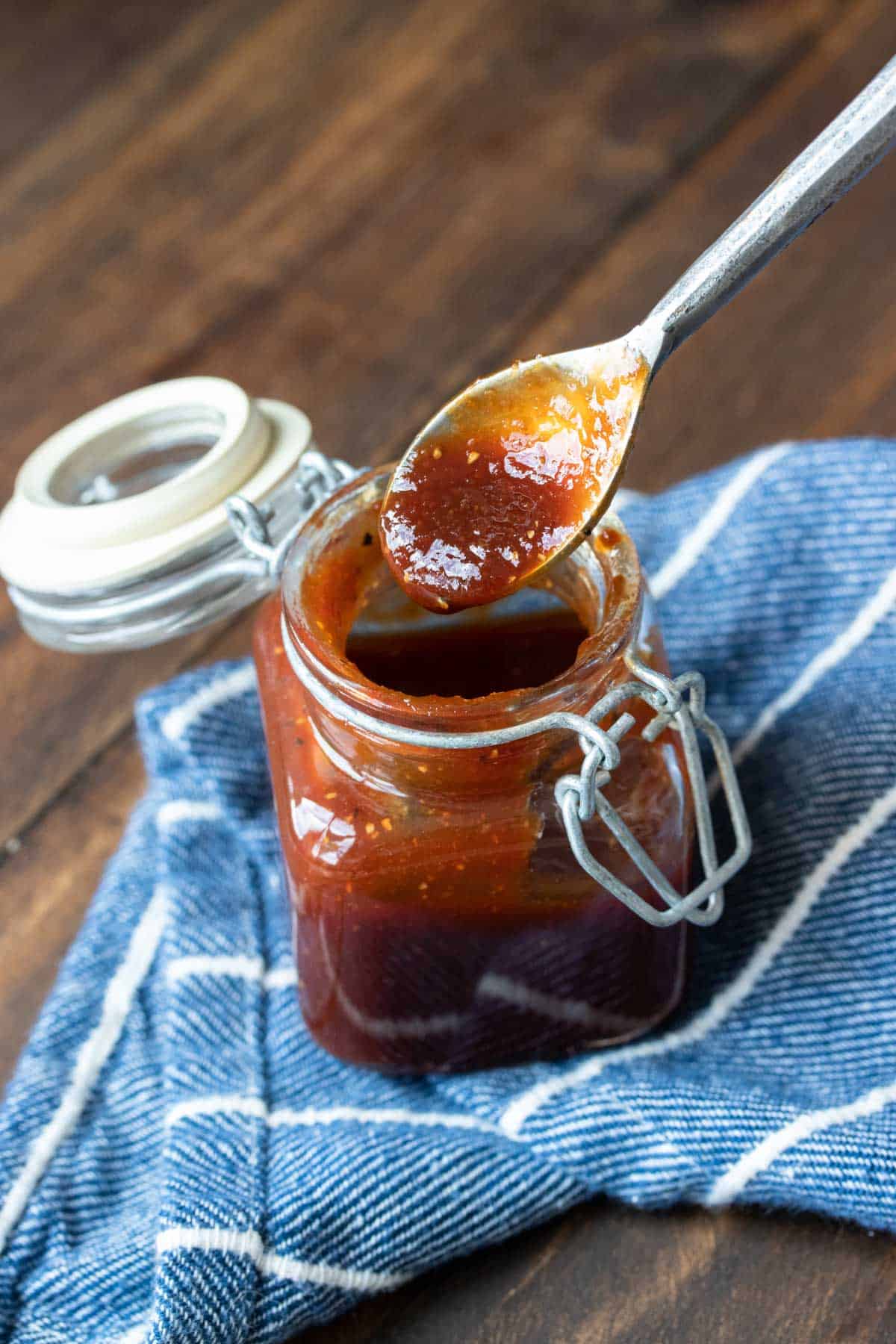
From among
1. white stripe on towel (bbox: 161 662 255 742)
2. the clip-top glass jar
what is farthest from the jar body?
white stripe on towel (bbox: 161 662 255 742)

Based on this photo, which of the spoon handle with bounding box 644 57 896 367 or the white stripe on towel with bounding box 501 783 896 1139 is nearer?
the spoon handle with bounding box 644 57 896 367

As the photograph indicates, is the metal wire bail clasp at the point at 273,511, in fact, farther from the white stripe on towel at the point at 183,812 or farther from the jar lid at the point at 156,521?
the white stripe on towel at the point at 183,812

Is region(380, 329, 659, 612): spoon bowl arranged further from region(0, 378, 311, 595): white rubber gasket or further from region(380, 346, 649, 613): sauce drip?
region(0, 378, 311, 595): white rubber gasket

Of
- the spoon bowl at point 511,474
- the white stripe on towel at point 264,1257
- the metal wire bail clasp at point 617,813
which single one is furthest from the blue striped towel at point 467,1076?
the spoon bowl at point 511,474

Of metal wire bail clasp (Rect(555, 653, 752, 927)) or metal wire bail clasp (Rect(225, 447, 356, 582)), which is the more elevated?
metal wire bail clasp (Rect(225, 447, 356, 582))

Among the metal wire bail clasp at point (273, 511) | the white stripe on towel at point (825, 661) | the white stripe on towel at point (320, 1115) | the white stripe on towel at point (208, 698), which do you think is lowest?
the white stripe on towel at point (825, 661)

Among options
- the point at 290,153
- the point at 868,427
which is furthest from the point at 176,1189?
the point at 290,153
